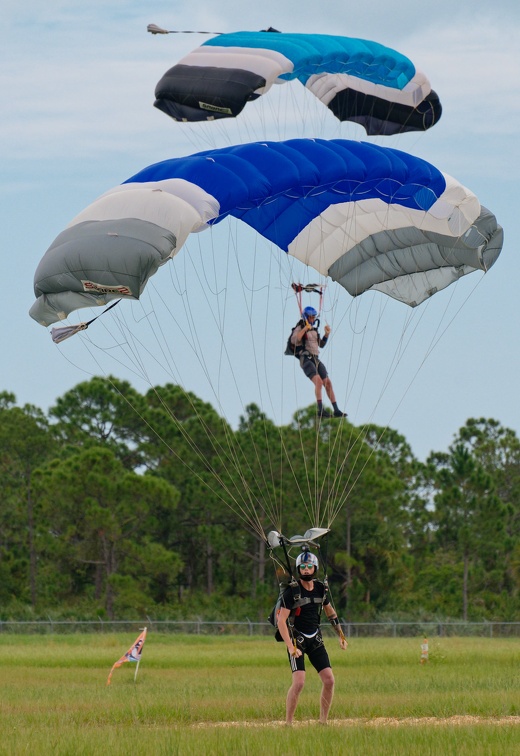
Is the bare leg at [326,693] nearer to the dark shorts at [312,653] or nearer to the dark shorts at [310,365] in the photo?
the dark shorts at [312,653]

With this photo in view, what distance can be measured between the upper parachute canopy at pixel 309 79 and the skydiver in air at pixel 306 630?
17.1ft

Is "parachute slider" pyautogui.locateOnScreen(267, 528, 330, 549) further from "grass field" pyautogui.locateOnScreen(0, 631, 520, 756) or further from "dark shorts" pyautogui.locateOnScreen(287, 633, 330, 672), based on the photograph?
"grass field" pyautogui.locateOnScreen(0, 631, 520, 756)

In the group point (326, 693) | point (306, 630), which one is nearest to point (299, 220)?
point (306, 630)

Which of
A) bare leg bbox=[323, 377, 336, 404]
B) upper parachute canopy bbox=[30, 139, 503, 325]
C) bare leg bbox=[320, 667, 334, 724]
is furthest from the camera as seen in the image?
bare leg bbox=[323, 377, 336, 404]

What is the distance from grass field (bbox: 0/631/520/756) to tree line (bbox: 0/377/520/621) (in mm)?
15060

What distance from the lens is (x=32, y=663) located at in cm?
2220

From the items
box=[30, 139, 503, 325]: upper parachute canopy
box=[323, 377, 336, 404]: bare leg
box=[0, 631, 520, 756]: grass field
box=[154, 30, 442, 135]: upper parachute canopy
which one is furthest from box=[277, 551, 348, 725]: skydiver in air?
box=[154, 30, 442, 135]: upper parachute canopy

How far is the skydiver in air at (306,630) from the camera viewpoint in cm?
1087

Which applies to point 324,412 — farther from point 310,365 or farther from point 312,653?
point 312,653

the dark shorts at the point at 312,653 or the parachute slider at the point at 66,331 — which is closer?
the dark shorts at the point at 312,653

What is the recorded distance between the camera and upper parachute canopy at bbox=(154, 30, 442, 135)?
12844mm

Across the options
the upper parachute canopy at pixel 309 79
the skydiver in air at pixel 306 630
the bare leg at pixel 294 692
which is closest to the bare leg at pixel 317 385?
the upper parachute canopy at pixel 309 79

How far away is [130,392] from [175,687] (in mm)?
34997

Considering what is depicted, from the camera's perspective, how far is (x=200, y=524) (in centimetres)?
4712
